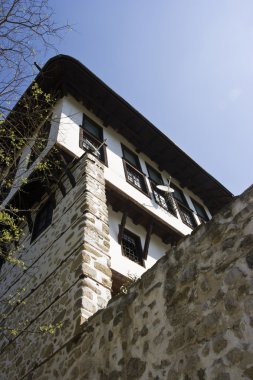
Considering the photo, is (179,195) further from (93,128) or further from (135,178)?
(93,128)

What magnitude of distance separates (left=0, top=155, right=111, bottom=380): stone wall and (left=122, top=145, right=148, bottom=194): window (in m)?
2.25

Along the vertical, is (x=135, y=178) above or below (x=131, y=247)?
above

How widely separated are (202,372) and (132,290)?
1.57 meters

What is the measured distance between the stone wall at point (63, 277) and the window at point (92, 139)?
1401mm

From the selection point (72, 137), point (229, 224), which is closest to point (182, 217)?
point (72, 137)

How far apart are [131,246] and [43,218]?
2.43 m

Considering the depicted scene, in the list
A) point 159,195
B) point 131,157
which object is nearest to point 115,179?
point 159,195

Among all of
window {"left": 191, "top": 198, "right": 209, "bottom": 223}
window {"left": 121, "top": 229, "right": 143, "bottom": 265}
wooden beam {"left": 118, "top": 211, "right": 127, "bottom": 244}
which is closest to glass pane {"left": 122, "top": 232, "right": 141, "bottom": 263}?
window {"left": 121, "top": 229, "right": 143, "bottom": 265}

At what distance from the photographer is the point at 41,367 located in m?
5.05

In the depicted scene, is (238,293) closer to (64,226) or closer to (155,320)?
(155,320)

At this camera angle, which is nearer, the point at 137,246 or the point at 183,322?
the point at 183,322

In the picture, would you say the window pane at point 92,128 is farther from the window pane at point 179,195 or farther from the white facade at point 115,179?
the window pane at point 179,195

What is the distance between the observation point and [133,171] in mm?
11133

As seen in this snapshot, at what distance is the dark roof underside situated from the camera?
11.3 m
